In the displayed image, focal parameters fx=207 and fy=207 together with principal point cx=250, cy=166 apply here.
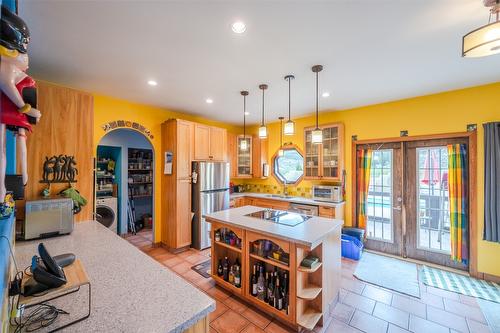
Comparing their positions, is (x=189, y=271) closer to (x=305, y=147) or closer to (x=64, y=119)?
(x=64, y=119)

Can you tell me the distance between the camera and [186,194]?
3881mm

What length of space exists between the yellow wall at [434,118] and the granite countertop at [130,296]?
3696 mm

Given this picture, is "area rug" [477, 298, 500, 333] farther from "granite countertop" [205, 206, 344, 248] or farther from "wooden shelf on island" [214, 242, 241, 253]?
"wooden shelf on island" [214, 242, 241, 253]

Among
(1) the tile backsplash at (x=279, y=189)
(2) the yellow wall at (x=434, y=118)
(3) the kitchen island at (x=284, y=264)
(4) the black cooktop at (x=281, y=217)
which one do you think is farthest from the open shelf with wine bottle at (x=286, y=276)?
(1) the tile backsplash at (x=279, y=189)

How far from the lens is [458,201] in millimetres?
3051

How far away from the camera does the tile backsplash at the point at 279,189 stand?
4672mm

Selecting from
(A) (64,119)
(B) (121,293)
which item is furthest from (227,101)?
(B) (121,293)

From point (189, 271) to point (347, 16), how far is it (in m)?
3.51

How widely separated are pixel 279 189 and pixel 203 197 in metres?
2.00

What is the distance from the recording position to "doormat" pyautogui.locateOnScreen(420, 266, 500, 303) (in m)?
2.50

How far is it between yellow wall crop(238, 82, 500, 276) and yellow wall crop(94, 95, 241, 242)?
10.9ft

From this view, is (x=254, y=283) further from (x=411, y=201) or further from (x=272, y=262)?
(x=411, y=201)

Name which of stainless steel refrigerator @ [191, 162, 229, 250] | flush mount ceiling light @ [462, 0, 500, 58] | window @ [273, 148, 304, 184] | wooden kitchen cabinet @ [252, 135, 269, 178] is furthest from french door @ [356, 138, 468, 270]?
stainless steel refrigerator @ [191, 162, 229, 250]

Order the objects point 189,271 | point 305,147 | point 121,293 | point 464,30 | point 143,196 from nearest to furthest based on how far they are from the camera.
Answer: point 121,293
point 464,30
point 189,271
point 305,147
point 143,196
